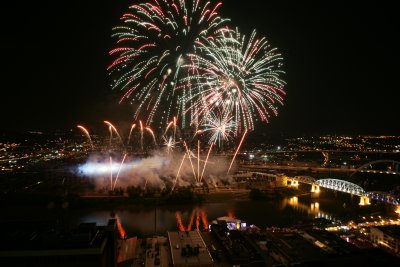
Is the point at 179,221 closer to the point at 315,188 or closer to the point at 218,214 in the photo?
the point at 218,214

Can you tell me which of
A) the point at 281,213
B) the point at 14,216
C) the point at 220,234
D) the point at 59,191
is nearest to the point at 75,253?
the point at 220,234

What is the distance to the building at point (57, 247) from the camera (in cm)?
551

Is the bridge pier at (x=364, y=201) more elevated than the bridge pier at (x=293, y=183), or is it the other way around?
the bridge pier at (x=293, y=183)

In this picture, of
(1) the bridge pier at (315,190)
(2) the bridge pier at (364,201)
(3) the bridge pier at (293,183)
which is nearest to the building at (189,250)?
(2) the bridge pier at (364,201)

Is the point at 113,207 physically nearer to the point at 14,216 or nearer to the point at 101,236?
the point at 14,216

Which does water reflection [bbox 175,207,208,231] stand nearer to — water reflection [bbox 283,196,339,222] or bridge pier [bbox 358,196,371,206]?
water reflection [bbox 283,196,339,222]

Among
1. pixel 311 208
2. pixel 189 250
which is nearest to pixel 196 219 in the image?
pixel 311 208

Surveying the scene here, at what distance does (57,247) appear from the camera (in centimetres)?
559

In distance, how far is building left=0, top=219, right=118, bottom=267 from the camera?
18.1 ft

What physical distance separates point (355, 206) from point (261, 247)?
428 inches

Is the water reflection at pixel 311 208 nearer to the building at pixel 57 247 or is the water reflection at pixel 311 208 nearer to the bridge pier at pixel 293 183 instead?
the bridge pier at pixel 293 183

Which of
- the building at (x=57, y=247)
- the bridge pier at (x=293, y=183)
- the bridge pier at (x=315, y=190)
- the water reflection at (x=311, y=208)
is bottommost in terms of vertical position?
the water reflection at (x=311, y=208)

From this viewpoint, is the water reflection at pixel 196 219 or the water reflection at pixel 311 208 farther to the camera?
the water reflection at pixel 311 208

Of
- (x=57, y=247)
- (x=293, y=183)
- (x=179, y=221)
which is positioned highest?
(x=57, y=247)
